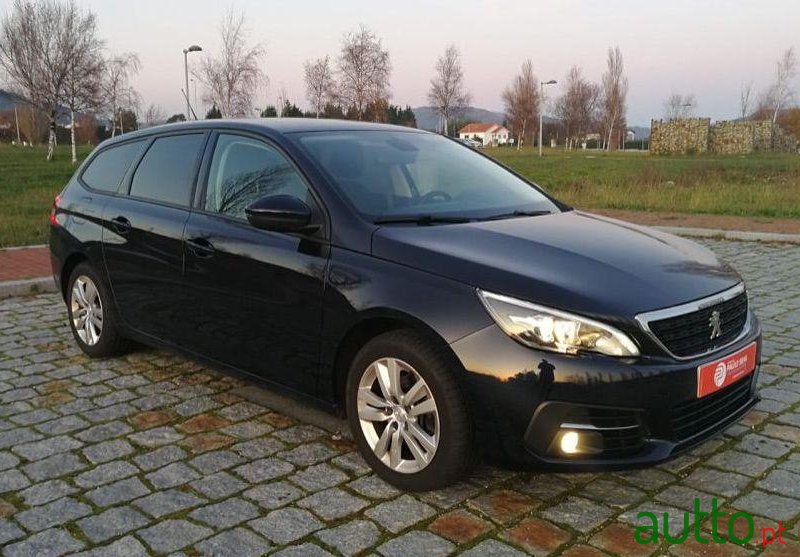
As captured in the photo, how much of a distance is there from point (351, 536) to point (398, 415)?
1.85 feet

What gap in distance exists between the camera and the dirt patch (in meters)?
11.6

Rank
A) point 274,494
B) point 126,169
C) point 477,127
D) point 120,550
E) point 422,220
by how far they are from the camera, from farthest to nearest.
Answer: point 477,127
point 126,169
point 422,220
point 274,494
point 120,550

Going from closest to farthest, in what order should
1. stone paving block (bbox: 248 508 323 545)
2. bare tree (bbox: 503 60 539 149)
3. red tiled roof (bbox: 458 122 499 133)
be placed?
stone paving block (bbox: 248 508 323 545) < bare tree (bbox: 503 60 539 149) < red tiled roof (bbox: 458 122 499 133)

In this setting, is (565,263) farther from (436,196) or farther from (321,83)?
(321,83)

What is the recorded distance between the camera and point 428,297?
3.09 meters

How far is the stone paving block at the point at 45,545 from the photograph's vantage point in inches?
110

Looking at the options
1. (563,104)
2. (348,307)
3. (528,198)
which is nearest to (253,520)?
(348,307)

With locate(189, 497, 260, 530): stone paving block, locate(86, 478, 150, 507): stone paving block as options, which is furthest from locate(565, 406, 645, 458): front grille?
locate(86, 478, 150, 507): stone paving block

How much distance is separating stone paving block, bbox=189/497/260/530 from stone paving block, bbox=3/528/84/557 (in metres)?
0.46

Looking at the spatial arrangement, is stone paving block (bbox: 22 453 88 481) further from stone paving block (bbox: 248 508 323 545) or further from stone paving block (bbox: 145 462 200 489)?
stone paving block (bbox: 248 508 323 545)

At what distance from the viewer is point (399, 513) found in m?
3.08

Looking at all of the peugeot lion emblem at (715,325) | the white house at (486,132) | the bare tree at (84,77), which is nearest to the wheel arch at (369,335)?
the peugeot lion emblem at (715,325)

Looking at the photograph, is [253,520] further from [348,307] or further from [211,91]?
[211,91]

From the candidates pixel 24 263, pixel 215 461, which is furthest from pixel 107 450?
pixel 24 263
